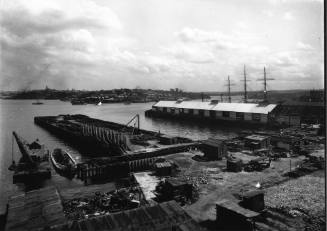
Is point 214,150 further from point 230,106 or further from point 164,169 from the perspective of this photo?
point 230,106

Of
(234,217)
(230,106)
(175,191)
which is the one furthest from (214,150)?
(230,106)

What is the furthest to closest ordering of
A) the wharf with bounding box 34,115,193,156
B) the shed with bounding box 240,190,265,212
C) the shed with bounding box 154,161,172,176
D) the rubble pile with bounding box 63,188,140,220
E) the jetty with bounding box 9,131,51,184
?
1. the wharf with bounding box 34,115,193,156
2. the jetty with bounding box 9,131,51,184
3. the shed with bounding box 154,161,172,176
4. the rubble pile with bounding box 63,188,140,220
5. the shed with bounding box 240,190,265,212

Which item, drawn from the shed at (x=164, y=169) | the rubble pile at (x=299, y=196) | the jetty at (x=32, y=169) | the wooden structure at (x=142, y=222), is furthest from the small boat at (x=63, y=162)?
the rubble pile at (x=299, y=196)

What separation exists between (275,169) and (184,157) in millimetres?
12734

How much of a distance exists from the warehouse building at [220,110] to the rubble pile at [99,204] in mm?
54927

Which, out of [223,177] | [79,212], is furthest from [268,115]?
[79,212]

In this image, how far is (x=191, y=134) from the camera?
7481 cm

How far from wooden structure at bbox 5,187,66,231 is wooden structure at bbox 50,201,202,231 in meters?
1.95

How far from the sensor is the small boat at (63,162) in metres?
39.9

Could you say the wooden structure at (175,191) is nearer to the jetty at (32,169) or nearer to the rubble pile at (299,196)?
the rubble pile at (299,196)

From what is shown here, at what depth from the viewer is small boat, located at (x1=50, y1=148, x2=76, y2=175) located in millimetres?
39875

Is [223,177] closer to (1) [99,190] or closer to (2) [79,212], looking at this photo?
(1) [99,190]

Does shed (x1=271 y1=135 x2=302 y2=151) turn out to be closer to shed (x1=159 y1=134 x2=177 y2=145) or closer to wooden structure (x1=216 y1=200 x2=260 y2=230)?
shed (x1=159 y1=134 x2=177 y2=145)

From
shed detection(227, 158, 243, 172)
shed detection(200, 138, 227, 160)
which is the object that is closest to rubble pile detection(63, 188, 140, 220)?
shed detection(227, 158, 243, 172)
